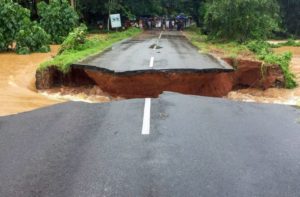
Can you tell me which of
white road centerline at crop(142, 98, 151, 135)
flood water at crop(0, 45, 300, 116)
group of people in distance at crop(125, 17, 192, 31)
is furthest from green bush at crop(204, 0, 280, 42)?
group of people in distance at crop(125, 17, 192, 31)

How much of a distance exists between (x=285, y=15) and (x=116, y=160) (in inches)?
1852

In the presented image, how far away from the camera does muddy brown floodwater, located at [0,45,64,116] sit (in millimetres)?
11653

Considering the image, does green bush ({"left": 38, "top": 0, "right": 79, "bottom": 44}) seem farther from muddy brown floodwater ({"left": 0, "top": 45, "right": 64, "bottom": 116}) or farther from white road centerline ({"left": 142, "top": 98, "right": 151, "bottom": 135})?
white road centerline ({"left": 142, "top": 98, "right": 151, "bottom": 135})

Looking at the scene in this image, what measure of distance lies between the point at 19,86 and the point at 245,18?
54.1ft

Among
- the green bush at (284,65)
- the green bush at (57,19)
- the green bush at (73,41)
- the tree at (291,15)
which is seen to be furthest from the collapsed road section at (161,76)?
the tree at (291,15)

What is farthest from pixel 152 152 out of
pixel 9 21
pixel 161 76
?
pixel 9 21

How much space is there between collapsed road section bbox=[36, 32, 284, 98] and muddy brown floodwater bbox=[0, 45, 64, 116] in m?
0.96

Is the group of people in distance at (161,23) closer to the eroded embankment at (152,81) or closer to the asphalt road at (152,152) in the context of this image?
the eroded embankment at (152,81)

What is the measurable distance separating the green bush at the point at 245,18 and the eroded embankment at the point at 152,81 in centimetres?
1154

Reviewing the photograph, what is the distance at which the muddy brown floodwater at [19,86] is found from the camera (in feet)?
38.2

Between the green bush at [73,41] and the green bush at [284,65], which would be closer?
the green bush at [284,65]

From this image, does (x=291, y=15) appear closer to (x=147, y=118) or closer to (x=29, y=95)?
(x=29, y=95)

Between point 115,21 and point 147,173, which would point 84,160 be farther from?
point 115,21

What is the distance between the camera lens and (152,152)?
7.00 m
